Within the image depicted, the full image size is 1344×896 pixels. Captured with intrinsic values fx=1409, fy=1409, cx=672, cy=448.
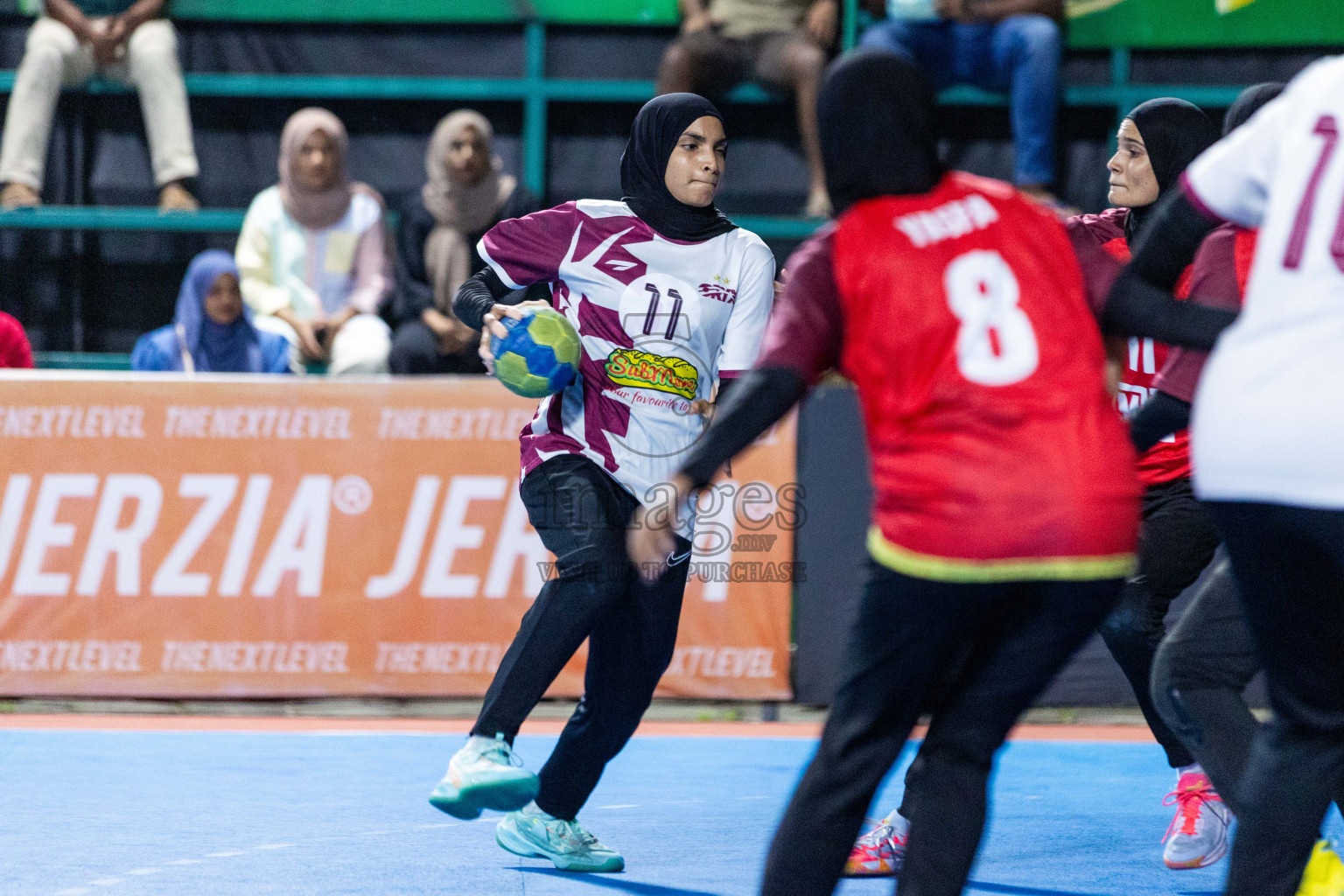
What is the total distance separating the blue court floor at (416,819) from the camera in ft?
12.3

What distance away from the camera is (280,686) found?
20.8ft

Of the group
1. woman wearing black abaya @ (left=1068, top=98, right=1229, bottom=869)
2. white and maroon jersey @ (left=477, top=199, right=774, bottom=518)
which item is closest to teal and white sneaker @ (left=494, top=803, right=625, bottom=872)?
white and maroon jersey @ (left=477, top=199, right=774, bottom=518)

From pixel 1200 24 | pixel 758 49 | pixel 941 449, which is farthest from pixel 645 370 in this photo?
pixel 1200 24

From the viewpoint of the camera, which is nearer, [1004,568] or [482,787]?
[1004,568]

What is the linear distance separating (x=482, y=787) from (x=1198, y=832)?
6.84ft

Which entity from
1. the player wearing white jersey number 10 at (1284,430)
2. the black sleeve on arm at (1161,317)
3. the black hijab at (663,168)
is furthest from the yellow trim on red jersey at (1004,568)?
the black hijab at (663,168)

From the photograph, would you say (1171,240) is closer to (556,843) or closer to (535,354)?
(535,354)

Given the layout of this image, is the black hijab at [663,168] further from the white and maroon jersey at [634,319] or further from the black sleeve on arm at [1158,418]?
the black sleeve on arm at [1158,418]

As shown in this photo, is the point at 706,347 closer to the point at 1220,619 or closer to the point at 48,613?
the point at 1220,619

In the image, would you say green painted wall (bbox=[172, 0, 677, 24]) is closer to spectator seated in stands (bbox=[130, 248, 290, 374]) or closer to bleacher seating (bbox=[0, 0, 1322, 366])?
bleacher seating (bbox=[0, 0, 1322, 366])

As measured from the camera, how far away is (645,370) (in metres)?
3.84

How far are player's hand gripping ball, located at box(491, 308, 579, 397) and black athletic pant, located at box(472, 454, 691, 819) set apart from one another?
242 mm

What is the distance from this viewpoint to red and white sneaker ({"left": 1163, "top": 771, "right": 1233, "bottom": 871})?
4008 millimetres

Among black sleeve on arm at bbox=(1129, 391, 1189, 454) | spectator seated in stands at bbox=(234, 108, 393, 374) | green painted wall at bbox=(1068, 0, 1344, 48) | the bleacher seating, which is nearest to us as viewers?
black sleeve on arm at bbox=(1129, 391, 1189, 454)
